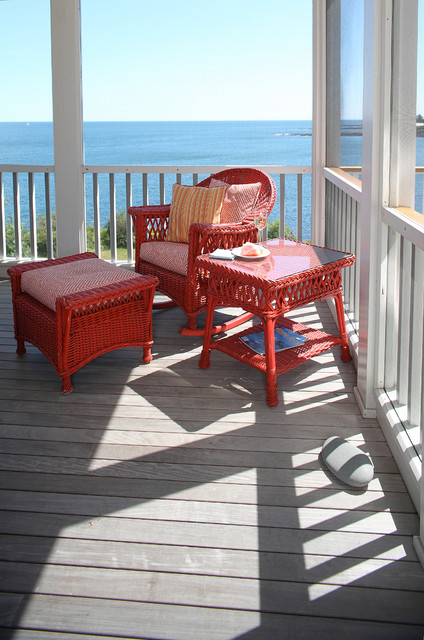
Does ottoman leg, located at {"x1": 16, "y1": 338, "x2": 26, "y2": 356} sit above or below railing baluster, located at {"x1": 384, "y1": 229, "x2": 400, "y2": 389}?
below

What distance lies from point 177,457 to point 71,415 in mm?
622

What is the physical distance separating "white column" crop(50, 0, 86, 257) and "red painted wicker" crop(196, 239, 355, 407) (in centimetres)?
237

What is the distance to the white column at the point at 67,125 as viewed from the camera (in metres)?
4.98

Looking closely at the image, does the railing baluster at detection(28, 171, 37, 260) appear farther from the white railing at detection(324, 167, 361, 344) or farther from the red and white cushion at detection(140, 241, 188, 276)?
the white railing at detection(324, 167, 361, 344)

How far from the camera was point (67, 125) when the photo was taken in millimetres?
5129

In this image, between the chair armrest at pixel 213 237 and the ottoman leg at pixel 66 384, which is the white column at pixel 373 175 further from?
the ottoman leg at pixel 66 384

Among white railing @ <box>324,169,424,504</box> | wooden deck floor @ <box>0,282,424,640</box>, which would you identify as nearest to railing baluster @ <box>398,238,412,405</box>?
white railing @ <box>324,169,424,504</box>

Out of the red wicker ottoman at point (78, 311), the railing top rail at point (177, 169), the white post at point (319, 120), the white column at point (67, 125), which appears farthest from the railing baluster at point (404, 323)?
the white column at point (67, 125)

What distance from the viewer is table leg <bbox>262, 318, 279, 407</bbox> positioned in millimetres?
2826

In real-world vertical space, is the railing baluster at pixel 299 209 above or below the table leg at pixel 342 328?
above

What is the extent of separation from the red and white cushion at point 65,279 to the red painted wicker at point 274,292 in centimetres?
51

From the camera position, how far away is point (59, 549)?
184cm

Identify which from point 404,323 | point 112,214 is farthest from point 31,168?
point 404,323

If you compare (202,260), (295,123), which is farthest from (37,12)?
(202,260)
